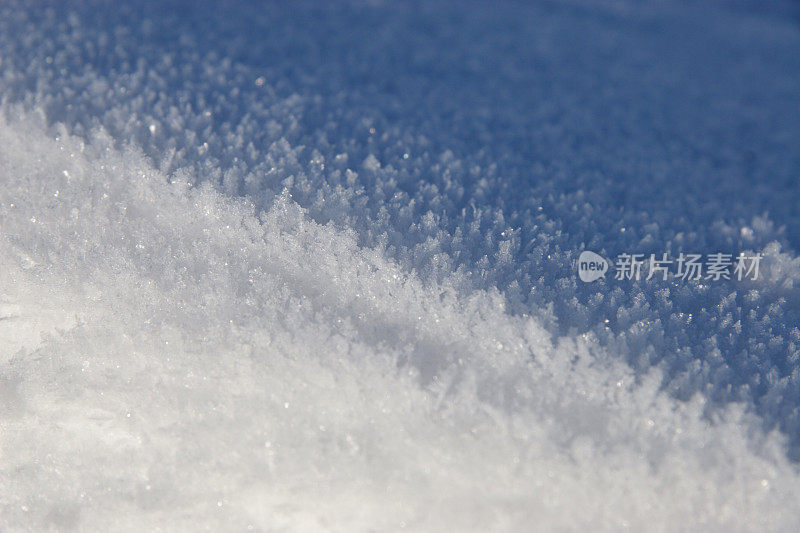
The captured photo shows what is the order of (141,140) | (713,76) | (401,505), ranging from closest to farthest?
(401,505) → (141,140) → (713,76)

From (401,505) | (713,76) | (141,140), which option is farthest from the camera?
(713,76)

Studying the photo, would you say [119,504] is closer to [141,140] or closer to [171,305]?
[171,305]

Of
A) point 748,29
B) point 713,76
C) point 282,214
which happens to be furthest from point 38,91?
point 748,29

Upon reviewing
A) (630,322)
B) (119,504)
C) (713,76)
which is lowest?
(119,504)

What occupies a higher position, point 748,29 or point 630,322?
point 748,29
